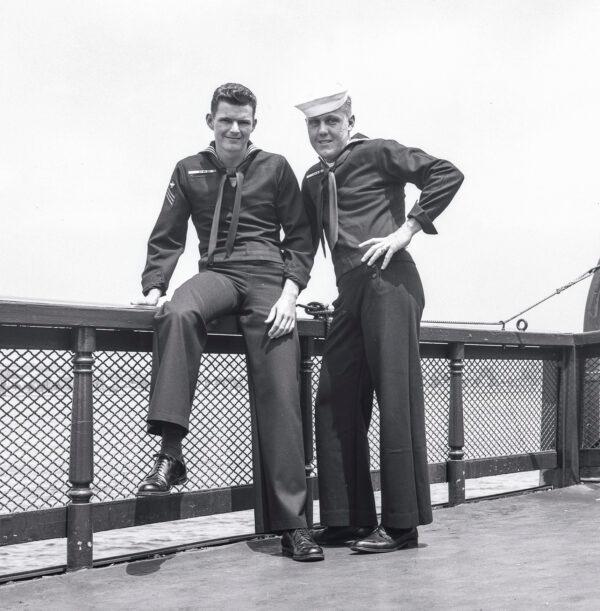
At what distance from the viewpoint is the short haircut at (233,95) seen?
4270mm

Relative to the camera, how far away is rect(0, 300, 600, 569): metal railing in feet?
13.3

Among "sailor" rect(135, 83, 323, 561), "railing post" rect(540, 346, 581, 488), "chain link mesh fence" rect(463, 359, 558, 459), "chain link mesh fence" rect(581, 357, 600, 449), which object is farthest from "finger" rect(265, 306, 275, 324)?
"chain link mesh fence" rect(581, 357, 600, 449)

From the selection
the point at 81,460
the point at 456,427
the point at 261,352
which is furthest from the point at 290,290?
the point at 456,427

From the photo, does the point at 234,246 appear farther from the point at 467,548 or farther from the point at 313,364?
the point at 467,548

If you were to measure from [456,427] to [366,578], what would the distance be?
236cm

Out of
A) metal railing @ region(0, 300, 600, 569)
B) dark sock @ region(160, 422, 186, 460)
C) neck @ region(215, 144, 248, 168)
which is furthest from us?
neck @ region(215, 144, 248, 168)

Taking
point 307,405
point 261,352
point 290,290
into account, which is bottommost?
point 307,405

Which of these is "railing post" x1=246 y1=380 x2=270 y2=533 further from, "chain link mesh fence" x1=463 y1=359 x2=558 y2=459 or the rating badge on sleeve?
"chain link mesh fence" x1=463 y1=359 x2=558 y2=459

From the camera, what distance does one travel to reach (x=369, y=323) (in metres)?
4.26

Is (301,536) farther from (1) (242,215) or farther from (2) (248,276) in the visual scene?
(1) (242,215)

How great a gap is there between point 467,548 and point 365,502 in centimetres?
49

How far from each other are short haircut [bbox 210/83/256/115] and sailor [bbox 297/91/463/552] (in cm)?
29

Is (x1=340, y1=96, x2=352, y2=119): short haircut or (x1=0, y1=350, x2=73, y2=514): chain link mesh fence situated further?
(x1=340, y1=96, x2=352, y2=119): short haircut

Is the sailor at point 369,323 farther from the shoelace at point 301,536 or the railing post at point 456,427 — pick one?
the railing post at point 456,427
